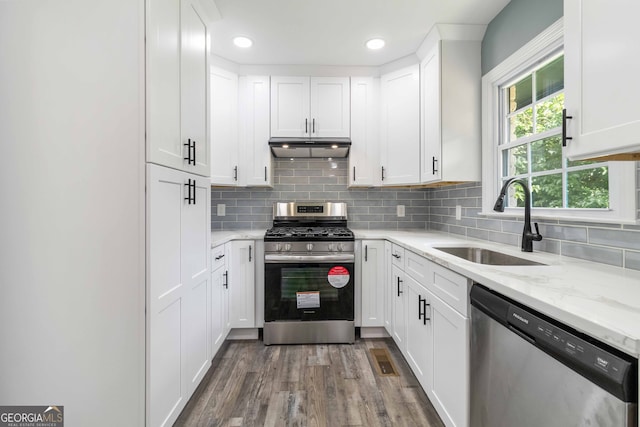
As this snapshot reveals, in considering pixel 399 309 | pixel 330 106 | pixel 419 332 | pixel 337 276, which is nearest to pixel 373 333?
pixel 399 309

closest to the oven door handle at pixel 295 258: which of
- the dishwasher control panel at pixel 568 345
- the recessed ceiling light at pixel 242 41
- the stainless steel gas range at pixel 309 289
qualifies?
the stainless steel gas range at pixel 309 289

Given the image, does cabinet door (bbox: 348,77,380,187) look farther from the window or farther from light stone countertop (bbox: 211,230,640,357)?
light stone countertop (bbox: 211,230,640,357)

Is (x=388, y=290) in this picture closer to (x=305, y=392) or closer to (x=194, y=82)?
(x=305, y=392)

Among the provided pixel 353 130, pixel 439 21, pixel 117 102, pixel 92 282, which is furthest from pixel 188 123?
pixel 439 21

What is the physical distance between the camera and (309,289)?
7.95 feet

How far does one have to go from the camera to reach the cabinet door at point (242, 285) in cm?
243

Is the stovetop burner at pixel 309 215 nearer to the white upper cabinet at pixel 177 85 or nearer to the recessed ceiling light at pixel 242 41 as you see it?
the white upper cabinet at pixel 177 85

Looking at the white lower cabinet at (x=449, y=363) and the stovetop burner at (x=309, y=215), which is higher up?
the stovetop burner at (x=309, y=215)

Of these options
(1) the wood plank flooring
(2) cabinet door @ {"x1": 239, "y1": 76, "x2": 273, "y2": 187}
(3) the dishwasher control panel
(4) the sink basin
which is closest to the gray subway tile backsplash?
(2) cabinet door @ {"x1": 239, "y1": 76, "x2": 273, "y2": 187}

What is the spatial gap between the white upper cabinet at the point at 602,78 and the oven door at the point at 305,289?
1778 millimetres

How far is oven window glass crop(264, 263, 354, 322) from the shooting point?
242 centimetres

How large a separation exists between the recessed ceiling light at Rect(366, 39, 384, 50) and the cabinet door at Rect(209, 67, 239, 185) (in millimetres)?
1225

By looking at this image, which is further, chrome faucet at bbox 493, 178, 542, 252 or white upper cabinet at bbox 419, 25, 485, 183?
white upper cabinet at bbox 419, 25, 485, 183

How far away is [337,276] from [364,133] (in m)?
1.37
